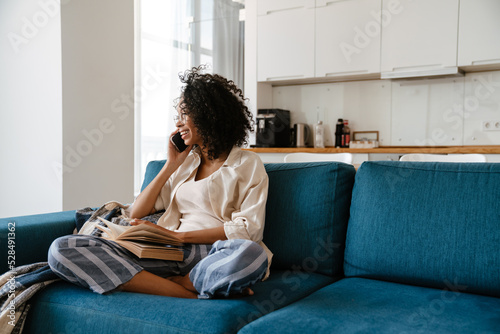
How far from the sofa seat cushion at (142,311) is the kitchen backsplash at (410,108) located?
3.29m

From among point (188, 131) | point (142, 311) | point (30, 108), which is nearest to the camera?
point (142, 311)

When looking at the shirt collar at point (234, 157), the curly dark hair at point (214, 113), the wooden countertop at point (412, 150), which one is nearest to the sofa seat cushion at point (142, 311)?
the shirt collar at point (234, 157)

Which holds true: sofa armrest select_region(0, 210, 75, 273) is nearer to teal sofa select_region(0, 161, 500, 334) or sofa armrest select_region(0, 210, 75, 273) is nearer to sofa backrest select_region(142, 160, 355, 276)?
teal sofa select_region(0, 161, 500, 334)

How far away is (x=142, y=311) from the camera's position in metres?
Result: 1.26

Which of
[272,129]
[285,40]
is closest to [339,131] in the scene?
[272,129]

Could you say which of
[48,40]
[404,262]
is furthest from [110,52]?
[404,262]

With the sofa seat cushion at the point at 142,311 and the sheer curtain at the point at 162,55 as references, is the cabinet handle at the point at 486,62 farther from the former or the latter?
the sofa seat cushion at the point at 142,311

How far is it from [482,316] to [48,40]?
9.37ft

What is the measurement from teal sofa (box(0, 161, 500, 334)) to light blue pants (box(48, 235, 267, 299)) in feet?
0.13

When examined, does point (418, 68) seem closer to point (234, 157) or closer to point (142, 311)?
point (234, 157)

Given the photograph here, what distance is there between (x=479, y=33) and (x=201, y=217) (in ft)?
10.5

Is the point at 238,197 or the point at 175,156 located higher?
the point at 175,156

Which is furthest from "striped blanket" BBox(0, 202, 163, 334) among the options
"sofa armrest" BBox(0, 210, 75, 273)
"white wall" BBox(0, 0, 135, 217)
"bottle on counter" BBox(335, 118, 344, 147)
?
"bottle on counter" BBox(335, 118, 344, 147)

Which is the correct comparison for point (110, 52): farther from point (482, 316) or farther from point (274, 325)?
point (482, 316)
